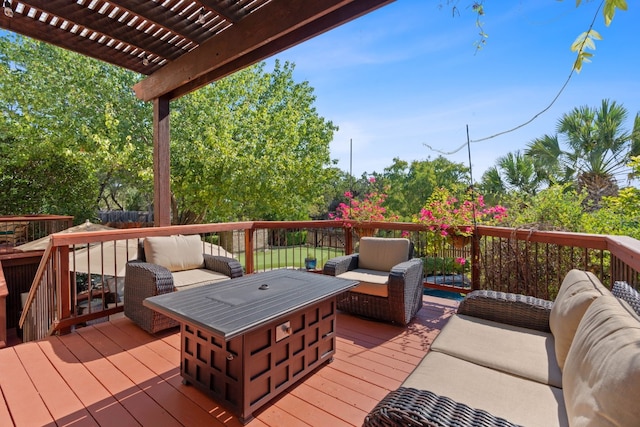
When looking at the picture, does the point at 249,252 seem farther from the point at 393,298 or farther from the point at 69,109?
the point at 69,109

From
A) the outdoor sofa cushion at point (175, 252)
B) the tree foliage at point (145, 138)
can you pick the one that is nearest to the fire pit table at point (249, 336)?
the outdoor sofa cushion at point (175, 252)

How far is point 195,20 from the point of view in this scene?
9.73 feet

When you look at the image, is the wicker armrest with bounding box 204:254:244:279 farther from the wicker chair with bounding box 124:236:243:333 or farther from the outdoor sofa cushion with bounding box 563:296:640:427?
the outdoor sofa cushion with bounding box 563:296:640:427

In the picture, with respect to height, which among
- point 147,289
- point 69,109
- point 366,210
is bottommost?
point 147,289

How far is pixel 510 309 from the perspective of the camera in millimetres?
2150

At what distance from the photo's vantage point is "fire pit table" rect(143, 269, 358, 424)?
1815 mm

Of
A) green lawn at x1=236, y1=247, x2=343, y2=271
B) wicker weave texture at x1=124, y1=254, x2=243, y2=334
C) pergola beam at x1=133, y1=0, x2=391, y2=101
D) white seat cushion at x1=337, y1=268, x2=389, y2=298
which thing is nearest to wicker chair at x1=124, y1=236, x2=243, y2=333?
wicker weave texture at x1=124, y1=254, x2=243, y2=334

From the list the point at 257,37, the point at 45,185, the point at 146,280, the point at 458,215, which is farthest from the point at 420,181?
the point at 45,185

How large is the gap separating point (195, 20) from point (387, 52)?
3.09m

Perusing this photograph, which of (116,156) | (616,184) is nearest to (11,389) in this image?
(116,156)

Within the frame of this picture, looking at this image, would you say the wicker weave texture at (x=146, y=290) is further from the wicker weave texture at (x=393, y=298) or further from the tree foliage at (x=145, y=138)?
the tree foliage at (x=145, y=138)

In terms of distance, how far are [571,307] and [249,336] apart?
1700 mm

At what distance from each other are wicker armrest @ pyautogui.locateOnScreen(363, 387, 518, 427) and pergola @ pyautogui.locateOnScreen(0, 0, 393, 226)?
2393mm

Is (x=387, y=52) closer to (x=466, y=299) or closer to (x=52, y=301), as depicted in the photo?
(x=466, y=299)
